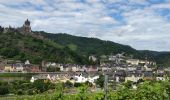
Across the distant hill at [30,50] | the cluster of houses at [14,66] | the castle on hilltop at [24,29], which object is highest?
the castle on hilltop at [24,29]

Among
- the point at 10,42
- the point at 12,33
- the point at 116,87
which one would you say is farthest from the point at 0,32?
the point at 116,87

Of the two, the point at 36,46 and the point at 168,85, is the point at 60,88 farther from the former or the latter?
the point at 36,46

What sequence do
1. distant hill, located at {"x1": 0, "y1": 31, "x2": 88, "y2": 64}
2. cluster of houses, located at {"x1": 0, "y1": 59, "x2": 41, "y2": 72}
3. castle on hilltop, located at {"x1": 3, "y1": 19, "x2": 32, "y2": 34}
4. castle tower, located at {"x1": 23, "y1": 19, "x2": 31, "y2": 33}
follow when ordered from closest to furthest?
cluster of houses, located at {"x1": 0, "y1": 59, "x2": 41, "y2": 72}
distant hill, located at {"x1": 0, "y1": 31, "x2": 88, "y2": 64}
castle on hilltop, located at {"x1": 3, "y1": 19, "x2": 32, "y2": 34}
castle tower, located at {"x1": 23, "y1": 19, "x2": 31, "y2": 33}

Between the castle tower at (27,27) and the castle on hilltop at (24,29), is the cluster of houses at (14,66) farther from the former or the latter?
the castle tower at (27,27)

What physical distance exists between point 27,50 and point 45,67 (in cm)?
1529

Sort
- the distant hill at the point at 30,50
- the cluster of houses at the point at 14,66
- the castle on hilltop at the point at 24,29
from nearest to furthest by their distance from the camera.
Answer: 1. the cluster of houses at the point at 14,66
2. the distant hill at the point at 30,50
3. the castle on hilltop at the point at 24,29

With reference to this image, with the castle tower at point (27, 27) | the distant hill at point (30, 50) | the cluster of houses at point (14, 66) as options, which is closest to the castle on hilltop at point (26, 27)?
the castle tower at point (27, 27)

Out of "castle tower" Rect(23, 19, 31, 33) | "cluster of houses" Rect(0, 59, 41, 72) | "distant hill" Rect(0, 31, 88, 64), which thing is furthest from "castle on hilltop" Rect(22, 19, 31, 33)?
"cluster of houses" Rect(0, 59, 41, 72)

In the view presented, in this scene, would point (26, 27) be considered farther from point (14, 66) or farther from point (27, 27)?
point (14, 66)

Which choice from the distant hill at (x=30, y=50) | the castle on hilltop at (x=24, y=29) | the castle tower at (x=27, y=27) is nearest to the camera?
the distant hill at (x=30, y=50)

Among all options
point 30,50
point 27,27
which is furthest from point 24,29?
point 30,50

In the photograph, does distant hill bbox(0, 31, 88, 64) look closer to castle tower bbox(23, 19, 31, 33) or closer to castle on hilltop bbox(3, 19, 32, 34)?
castle on hilltop bbox(3, 19, 32, 34)

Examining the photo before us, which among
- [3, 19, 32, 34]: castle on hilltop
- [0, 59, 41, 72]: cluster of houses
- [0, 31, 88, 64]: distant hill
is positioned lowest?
[0, 59, 41, 72]: cluster of houses

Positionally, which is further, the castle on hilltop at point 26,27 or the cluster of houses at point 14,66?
Result: the castle on hilltop at point 26,27
